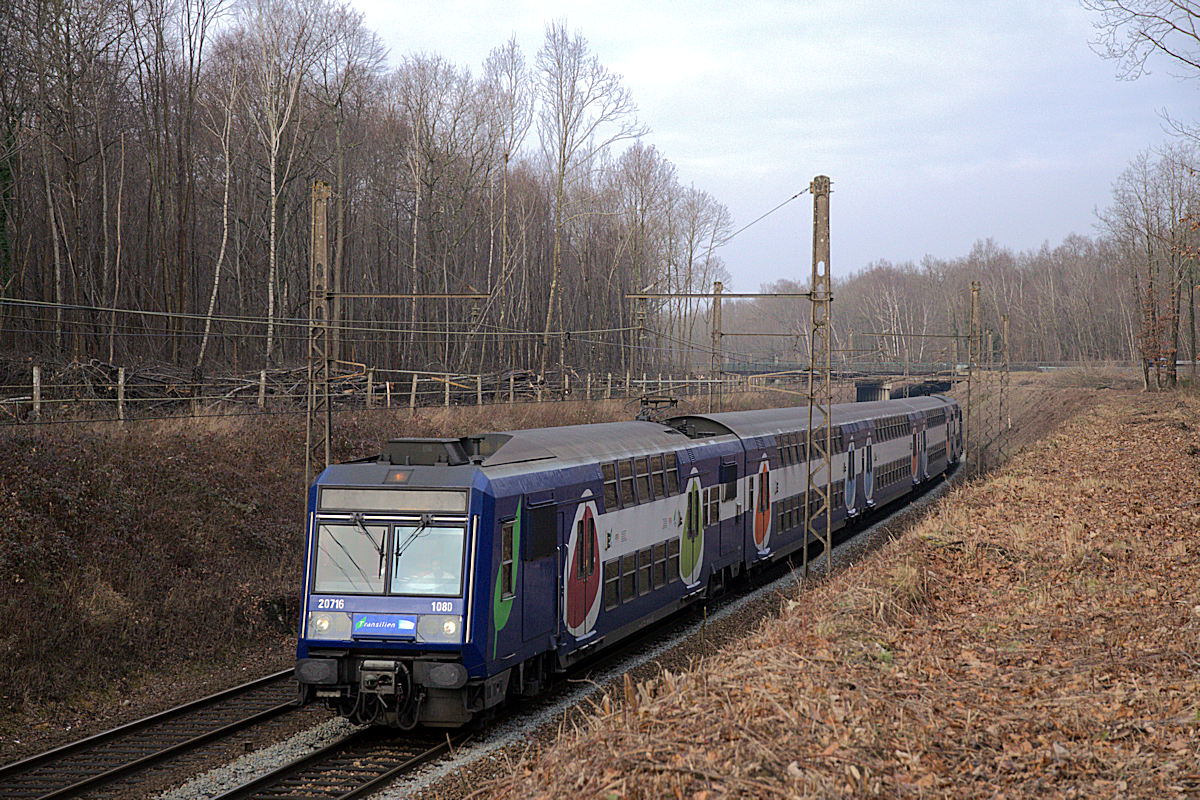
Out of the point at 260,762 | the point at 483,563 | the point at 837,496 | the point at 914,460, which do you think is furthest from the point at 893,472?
the point at 260,762

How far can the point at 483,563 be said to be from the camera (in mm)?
10250

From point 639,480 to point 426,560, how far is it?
475 centimetres

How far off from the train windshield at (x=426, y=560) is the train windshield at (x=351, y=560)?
0.55 feet

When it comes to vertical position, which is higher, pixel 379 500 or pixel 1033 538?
pixel 379 500

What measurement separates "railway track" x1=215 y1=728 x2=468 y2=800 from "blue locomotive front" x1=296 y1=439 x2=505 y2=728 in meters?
0.37

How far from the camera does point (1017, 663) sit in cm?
942

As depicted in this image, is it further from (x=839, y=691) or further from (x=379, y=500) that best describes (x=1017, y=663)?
(x=379, y=500)

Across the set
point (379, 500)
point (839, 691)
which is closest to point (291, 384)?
point (379, 500)

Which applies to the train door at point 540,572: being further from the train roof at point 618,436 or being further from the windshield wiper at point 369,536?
the windshield wiper at point 369,536

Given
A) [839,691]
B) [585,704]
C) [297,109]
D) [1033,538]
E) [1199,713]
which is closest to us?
[1199,713]

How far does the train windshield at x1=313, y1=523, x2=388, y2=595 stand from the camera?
33.9 ft

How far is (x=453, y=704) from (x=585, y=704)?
2638mm

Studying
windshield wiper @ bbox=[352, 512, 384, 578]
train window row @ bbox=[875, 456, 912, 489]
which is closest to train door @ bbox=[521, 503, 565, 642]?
windshield wiper @ bbox=[352, 512, 384, 578]

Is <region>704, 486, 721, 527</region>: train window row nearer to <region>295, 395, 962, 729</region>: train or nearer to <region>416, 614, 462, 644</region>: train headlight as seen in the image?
<region>295, 395, 962, 729</region>: train
